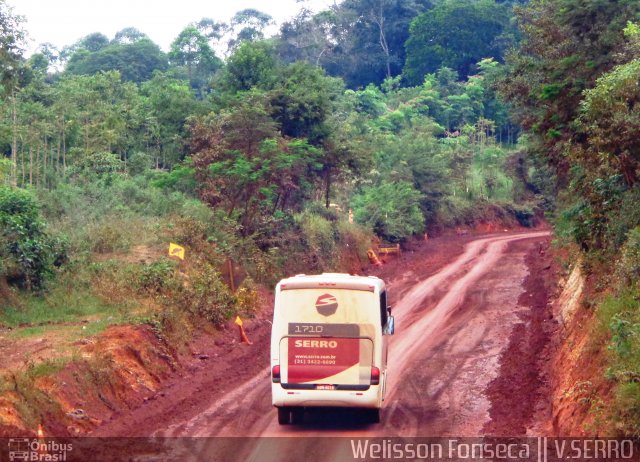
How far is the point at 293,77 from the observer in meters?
36.5

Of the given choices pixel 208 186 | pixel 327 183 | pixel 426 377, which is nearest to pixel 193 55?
pixel 327 183

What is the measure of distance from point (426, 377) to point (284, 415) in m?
5.40

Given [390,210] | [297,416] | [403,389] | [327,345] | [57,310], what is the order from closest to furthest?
1. [327,345]
2. [297,416]
3. [403,389]
4. [57,310]
5. [390,210]

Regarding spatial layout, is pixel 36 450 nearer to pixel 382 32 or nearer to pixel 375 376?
pixel 375 376

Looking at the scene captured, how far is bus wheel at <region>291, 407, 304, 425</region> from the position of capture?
15844mm

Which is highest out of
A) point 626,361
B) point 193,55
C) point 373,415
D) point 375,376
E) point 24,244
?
point 193,55

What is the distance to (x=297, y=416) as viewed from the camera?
52.3ft

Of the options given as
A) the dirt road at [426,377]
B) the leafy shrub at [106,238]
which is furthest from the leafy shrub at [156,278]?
the dirt road at [426,377]

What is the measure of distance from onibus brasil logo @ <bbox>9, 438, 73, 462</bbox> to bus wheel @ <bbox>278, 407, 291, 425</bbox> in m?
3.93

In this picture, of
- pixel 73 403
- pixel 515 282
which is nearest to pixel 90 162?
pixel 515 282

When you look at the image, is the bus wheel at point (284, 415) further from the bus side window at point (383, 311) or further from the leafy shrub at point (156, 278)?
the leafy shrub at point (156, 278)

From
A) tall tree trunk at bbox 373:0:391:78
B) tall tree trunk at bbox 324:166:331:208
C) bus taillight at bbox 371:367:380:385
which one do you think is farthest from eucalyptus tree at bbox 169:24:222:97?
bus taillight at bbox 371:367:380:385

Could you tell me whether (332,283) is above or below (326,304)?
above

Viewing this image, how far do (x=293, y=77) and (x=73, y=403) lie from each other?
77.4 ft
